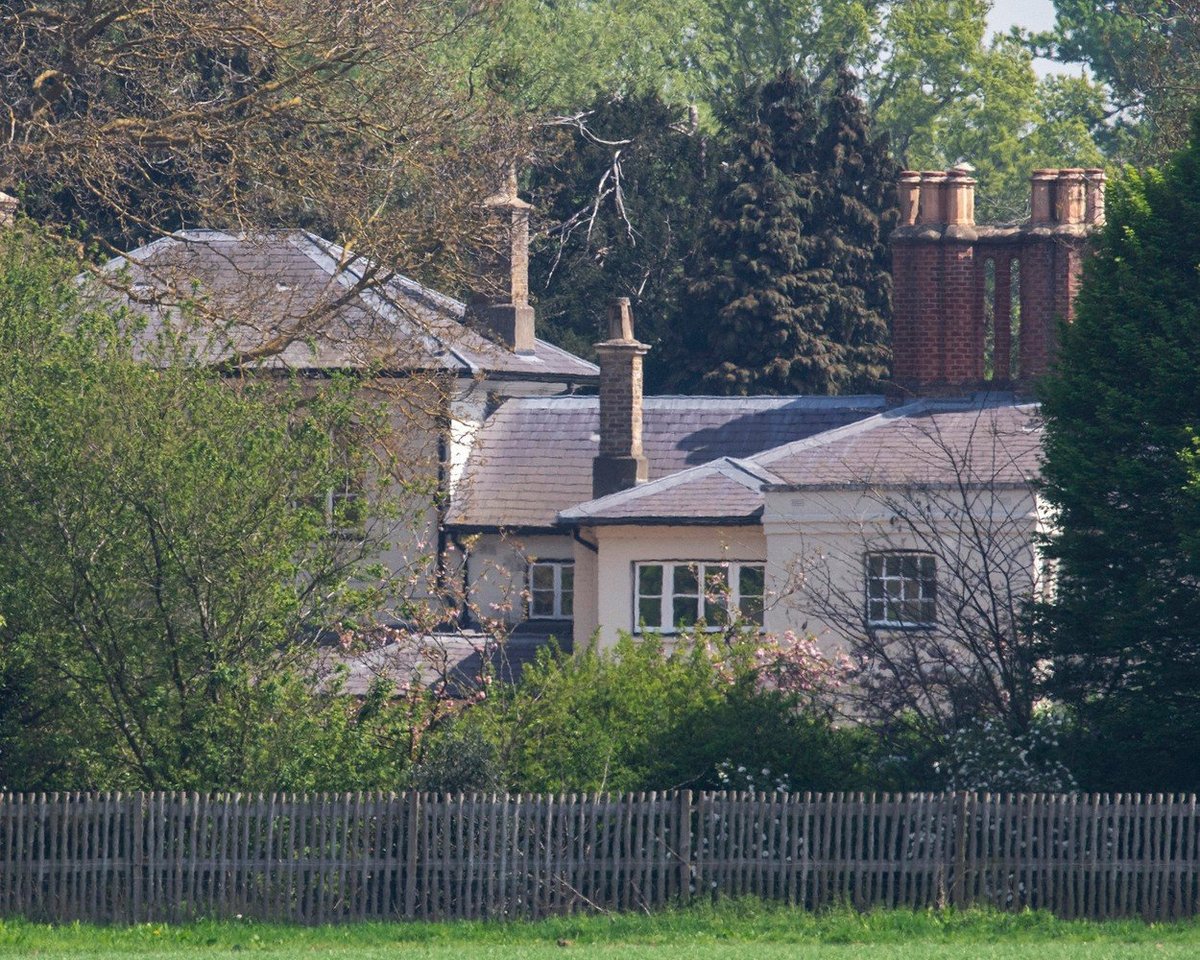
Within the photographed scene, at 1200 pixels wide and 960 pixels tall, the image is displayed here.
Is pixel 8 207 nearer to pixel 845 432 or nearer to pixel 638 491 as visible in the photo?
pixel 638 491

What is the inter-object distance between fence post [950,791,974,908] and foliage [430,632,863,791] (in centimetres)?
194

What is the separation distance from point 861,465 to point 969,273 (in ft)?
14.2

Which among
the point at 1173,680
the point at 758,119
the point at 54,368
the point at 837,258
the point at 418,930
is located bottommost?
the point at 418,930

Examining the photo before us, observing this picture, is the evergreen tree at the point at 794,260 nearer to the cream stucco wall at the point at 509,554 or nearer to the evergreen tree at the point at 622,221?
the evergreen tree at the point at 622,221

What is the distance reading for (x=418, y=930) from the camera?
676 inches

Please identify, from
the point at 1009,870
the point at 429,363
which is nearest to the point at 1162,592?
the point at 1009,870

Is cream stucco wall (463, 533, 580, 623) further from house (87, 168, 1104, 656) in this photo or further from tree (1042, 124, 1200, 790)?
tree (1042, 124, 1200, 790)

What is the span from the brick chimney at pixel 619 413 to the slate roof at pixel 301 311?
2.31m

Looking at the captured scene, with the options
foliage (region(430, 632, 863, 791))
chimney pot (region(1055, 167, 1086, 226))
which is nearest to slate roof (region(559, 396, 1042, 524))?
chimney pot (region(1055, 167, 1086, 226))

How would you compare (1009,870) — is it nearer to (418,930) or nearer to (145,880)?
(418,930)

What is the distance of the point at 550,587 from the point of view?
33562 millimetres

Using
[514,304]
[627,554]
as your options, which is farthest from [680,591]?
[514,304]

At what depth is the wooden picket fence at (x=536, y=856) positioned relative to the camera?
17.4 meters

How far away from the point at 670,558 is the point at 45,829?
45.4 feet
